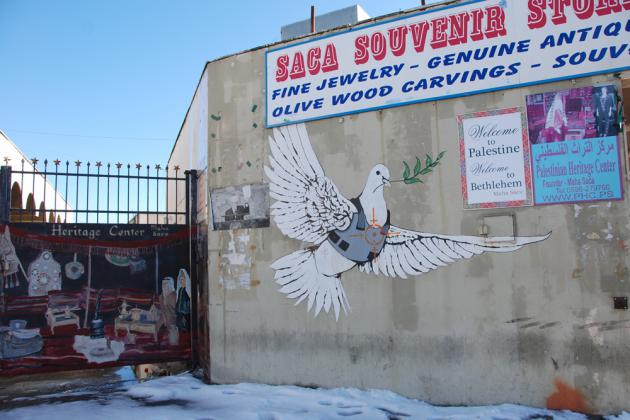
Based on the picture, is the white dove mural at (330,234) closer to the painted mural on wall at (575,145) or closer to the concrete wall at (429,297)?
the concrete wall at (429,297)

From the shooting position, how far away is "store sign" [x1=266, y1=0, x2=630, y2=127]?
496 cm

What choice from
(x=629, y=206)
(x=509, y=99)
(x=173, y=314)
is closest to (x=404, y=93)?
(x=509, y=99)

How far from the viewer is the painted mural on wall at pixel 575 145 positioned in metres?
4.87

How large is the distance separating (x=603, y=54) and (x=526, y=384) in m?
3.44

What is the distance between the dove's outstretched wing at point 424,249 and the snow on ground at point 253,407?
1.41 meters

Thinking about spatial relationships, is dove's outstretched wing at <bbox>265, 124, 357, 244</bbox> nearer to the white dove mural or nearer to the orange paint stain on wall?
the white dove mural

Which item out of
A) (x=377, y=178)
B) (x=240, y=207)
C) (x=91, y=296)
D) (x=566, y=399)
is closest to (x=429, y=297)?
(x=377, y=178)

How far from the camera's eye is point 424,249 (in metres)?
5.42

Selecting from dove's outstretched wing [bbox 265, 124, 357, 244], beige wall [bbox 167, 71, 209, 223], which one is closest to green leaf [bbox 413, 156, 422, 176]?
dove's outstretched wing [bbox 265, 124, 357, 244]

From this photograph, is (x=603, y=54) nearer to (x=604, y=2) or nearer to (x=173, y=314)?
(x=604, y=2)

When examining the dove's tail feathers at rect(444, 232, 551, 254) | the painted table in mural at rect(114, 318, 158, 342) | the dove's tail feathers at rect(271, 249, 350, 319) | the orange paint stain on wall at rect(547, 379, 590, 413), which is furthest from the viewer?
the painted table in mural at rect(114, 318, 158, 342)

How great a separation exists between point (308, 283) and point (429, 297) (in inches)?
57.0

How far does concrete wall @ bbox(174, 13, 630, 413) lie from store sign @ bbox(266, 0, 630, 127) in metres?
0.17

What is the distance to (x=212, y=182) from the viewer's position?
6508 mm
